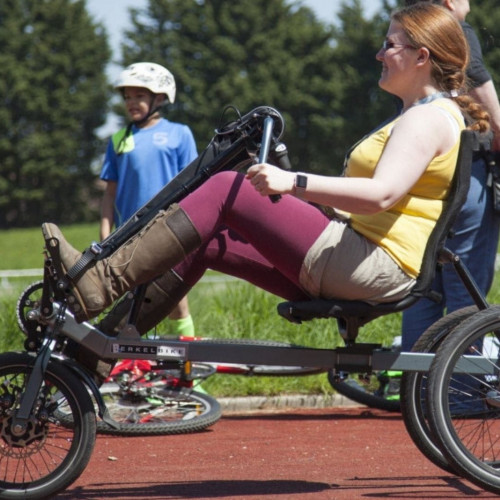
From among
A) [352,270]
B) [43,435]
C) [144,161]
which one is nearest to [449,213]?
[352,270]

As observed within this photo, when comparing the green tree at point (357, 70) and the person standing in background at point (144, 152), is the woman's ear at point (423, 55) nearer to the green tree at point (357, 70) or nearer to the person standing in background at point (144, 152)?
the person standing in background at point (144, 152)

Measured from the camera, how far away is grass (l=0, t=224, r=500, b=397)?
7199mm

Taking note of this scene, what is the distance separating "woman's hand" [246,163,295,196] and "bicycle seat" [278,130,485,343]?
1.51 ft

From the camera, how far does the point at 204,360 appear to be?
162 inches

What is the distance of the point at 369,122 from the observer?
189 feet

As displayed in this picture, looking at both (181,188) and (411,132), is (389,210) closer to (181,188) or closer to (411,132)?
(411,132)

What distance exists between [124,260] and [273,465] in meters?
1.39

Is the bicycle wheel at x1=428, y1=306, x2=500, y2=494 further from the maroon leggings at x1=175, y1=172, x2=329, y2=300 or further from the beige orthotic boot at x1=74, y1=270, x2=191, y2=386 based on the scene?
the beige orthotic boot at x1=74, y1=270, x2=191, y2=386

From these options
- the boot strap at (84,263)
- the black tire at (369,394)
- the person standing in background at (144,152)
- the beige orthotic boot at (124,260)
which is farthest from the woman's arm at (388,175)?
the person standing in background at (144,152)

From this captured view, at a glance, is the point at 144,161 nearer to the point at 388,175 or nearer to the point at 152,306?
the point at 152,306

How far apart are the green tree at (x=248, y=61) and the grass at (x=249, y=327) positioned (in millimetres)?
49791

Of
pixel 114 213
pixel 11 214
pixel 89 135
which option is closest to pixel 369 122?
pixel 89 135

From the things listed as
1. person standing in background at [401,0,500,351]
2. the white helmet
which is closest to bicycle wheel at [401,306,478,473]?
person standing in background at [401,0,500,351]

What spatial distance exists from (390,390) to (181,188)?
8.99 feet
